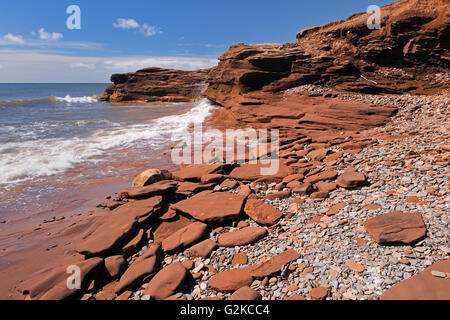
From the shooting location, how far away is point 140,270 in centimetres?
335

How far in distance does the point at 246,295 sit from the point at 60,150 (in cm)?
1119

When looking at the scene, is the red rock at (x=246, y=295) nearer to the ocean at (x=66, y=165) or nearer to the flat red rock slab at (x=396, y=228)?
the flat red rock slab at (x=396, y=228)

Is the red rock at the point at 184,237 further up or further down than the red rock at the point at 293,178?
further down

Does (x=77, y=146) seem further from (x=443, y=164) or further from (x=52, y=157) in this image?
(x=443, y=164)

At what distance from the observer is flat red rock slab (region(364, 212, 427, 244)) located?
2.99 m

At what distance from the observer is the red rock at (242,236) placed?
12.3 ft

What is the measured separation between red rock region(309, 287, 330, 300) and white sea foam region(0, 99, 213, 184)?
8713 millimetres

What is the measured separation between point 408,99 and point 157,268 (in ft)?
39.1

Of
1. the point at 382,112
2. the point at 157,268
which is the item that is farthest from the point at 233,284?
the point at 382,112

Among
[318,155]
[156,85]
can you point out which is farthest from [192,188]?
[156,85]

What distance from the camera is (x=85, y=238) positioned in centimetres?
445

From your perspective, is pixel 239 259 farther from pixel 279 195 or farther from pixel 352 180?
pixel 352 180

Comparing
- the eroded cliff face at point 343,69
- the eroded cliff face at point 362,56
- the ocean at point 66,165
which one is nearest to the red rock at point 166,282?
the ocean at point 66,165

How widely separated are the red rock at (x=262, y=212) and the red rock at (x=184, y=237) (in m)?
0.86
